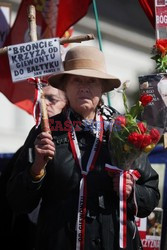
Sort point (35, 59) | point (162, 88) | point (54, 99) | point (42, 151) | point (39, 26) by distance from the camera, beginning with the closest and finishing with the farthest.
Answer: point (42, 151)
point (35, 59)
point (162, 88)
point (54, 99)
point (39, 26)

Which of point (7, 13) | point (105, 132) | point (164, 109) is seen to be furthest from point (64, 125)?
point (7, 13)

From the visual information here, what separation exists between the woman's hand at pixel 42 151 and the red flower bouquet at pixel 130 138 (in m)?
0.30

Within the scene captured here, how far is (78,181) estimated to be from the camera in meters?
2.49

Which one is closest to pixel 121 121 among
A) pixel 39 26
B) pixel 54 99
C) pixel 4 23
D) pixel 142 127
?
pixel 142 127

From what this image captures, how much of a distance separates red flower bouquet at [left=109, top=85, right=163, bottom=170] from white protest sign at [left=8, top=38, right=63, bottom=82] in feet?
1.40

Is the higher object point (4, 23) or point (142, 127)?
point (4, 23)

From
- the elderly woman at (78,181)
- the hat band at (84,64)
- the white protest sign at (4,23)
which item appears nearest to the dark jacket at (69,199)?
Answer: the elderly woman at (78,181)

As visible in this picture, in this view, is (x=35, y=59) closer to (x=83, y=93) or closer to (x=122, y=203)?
(x=83, y=93)

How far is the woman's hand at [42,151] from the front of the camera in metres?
2.37

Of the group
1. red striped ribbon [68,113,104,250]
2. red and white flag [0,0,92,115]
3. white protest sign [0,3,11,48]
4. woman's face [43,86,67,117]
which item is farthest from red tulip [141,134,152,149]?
white protest sign [0,3,11,48]

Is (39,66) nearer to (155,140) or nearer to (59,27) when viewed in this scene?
Result: (155,140)

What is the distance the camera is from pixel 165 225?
335cm

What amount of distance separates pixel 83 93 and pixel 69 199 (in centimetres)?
51

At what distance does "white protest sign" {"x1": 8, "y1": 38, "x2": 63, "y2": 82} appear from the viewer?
103 inches
